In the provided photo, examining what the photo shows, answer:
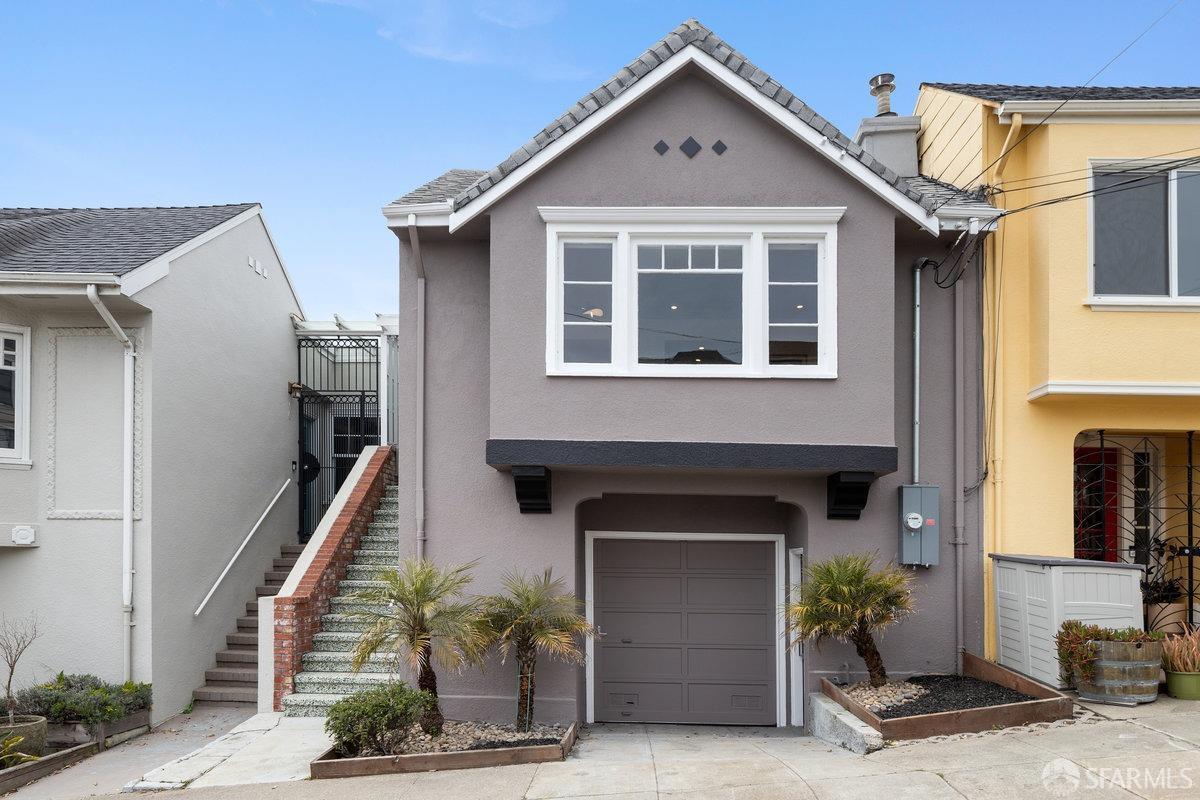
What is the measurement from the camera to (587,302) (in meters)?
8.55

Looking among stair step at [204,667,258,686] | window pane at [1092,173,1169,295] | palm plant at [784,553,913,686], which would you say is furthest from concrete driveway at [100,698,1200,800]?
window pane at [1092,173,1169,295]

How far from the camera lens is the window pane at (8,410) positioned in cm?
958

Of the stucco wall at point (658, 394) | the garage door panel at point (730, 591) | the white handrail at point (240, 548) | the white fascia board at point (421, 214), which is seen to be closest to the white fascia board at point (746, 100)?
the stucco wall at point (658, 394)

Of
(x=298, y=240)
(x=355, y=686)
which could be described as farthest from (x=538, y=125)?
(x=298, y=240)

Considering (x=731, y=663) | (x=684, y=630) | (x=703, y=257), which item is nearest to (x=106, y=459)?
(x=684, y=630)

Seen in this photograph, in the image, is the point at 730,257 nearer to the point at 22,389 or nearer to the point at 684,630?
the point at 684,630

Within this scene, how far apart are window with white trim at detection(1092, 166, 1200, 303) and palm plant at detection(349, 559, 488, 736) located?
726 centimetres

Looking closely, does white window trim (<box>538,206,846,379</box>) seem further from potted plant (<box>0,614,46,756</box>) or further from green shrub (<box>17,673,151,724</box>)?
potted plant (<box>0,614,46,756</box>)

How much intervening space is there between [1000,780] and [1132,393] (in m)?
4.49

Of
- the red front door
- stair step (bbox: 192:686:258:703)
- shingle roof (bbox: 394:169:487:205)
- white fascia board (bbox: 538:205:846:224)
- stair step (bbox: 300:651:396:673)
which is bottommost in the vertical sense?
stair step (bbox: 192:686:258:703)

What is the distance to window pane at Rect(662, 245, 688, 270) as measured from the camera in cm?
855

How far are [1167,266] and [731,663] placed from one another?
256 inches

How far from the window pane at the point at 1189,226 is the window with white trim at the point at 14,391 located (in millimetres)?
12884

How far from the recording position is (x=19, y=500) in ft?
31.5
